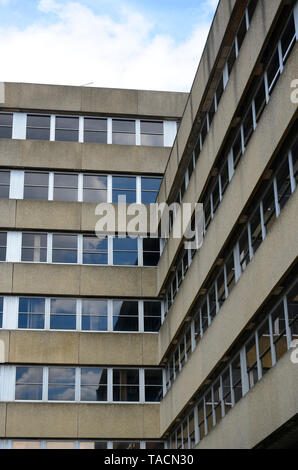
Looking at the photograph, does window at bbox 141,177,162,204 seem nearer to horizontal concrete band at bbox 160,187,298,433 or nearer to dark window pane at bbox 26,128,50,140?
dark window pane at bbox 26,128,50,140

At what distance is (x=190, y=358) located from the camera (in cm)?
2625

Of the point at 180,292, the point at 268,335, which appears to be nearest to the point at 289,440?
the point at 268,335

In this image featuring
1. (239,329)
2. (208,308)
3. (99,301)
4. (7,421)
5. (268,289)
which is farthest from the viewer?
(99,301)

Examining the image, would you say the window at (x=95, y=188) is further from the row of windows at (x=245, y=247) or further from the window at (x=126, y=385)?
the row of windows at (x=245, y=247)

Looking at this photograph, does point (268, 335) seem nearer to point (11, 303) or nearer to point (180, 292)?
point (180, 292)

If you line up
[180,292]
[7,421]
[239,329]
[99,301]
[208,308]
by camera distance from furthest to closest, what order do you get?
[99,301], [7,421], [180,292], [208,308], [239,329]

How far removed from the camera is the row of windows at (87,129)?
36.5 meters

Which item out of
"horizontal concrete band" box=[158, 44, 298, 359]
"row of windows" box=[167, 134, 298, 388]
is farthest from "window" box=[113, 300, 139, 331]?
"row of windows" box=[167, 134, 298, 388]

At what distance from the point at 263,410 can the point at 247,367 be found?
2205 mm

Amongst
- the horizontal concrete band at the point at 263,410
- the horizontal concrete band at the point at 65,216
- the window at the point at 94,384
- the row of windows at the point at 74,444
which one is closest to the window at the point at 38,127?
the horizontal concrete band at the point at 65,216

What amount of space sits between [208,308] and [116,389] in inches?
373

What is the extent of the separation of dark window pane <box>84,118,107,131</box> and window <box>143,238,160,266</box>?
5.85 meters

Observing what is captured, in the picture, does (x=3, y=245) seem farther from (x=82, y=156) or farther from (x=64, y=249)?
(x=82, y=156)

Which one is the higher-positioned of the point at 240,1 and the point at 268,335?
the point at 240,1
